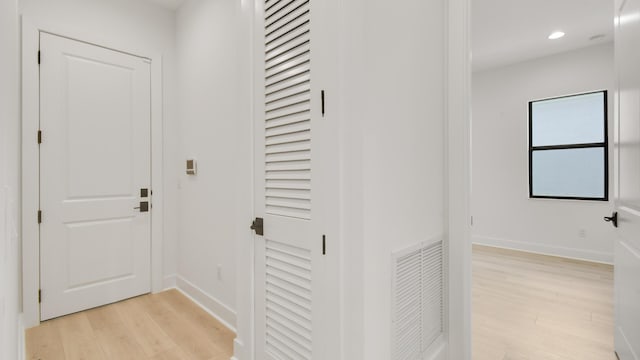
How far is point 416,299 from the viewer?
4.97ft

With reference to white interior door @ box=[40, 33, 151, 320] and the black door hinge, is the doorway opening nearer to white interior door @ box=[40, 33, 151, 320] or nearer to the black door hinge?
the black door hinge

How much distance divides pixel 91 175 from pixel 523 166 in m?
5.60

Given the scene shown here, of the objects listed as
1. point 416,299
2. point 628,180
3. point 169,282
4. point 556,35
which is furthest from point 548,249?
point 169,282

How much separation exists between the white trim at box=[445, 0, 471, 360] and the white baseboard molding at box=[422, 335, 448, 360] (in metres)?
0.04

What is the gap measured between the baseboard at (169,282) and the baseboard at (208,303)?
4cm

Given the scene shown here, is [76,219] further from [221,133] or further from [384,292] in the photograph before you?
[384,292]

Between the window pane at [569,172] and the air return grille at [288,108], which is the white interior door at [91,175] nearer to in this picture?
the air return grille at [288,108]

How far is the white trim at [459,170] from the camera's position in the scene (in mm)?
1676

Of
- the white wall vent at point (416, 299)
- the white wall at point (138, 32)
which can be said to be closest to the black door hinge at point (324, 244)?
the white wall vent at point (416, 299)

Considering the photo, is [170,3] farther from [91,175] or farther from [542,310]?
[542,310]

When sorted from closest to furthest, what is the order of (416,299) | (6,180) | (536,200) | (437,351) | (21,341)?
(6,180)
(416,299)
(437,351)
(21,341)
(536,200)

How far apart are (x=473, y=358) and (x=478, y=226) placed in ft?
12.0

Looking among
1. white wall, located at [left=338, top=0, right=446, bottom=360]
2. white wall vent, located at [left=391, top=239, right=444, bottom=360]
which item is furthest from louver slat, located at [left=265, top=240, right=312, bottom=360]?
white wall vent, located at [left=391, top=239, right=444, bottom=360]

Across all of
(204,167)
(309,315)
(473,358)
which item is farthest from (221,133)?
(473,358)
